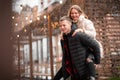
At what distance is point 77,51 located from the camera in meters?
2.16

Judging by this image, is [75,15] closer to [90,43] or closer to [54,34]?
[90,43]

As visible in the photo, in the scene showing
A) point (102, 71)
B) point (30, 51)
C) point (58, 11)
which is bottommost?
point (102, 71)

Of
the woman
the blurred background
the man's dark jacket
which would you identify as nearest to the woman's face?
the woman

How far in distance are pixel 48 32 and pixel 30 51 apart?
25.4 inches

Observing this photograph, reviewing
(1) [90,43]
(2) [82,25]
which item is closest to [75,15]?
(2) [82,25]

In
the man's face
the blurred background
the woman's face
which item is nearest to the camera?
the man's face

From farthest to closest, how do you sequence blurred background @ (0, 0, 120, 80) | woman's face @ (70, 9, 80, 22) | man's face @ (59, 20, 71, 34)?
blurred background @ (0, 0, 120, 80) → woman's face @ (70, 9, 80, 22) → man's face @ (59, 20, 71, 34)

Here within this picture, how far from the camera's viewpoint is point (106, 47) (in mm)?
5891

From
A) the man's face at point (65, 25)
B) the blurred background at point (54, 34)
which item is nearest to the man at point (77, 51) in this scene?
the man's face at point (65, 25)

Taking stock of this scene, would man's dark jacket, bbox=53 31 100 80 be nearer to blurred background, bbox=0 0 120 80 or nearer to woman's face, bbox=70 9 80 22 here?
woman's face, bbox=70 9 80 22

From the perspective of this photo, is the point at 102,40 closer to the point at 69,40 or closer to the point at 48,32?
the point at 48,32

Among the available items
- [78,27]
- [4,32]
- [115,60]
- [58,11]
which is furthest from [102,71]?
[4,32]

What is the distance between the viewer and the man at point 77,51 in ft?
7.04

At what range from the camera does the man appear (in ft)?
7.04
